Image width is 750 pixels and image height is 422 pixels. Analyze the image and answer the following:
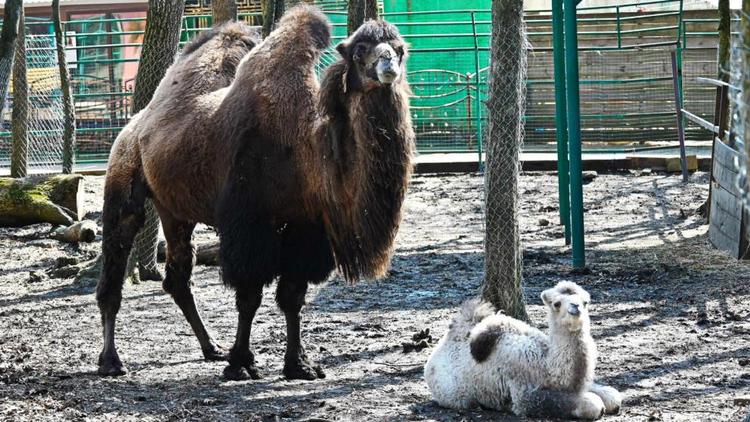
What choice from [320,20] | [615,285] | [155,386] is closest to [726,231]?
[615,285]

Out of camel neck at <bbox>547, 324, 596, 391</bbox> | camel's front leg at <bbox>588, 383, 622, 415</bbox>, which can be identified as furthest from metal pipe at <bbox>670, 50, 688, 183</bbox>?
camel neck at <bbox>547, 324, 596, 391</bbox>

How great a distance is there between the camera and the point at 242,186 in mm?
7258

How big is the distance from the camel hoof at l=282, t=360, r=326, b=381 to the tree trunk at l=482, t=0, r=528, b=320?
1219mm

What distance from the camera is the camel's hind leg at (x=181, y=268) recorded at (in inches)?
325

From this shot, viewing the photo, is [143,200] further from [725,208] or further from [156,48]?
[725,208]

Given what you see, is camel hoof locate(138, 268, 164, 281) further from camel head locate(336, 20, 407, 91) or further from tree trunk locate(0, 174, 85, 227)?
camel head locate(336, 20, 407, 91)

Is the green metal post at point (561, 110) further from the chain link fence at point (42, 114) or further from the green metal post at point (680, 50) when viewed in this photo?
the chain link fence at point (42, 114)

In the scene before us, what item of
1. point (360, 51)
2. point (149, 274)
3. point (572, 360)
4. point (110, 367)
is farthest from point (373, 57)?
point (149, 274)

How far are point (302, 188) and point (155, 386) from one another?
1548 millimetres

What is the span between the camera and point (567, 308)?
5816 millimetres

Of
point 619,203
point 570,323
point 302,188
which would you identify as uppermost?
point 302,188

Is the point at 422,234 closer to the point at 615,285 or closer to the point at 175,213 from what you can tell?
the point at 615,285

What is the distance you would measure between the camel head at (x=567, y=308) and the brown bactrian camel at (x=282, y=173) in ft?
4.19

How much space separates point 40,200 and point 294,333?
26.6ft
